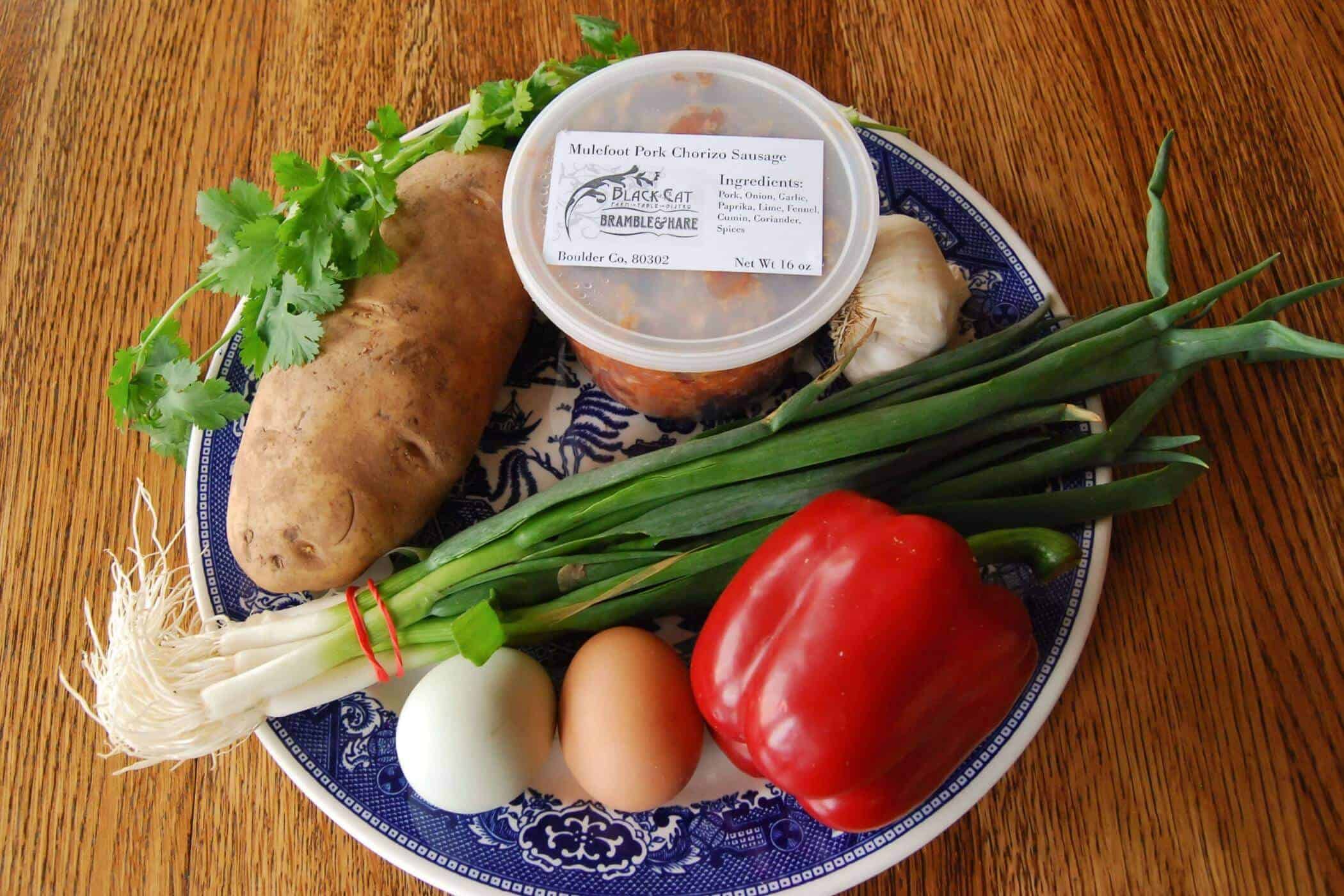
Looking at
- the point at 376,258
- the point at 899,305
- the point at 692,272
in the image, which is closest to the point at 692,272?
the point at 692,272

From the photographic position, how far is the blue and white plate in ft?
3.18

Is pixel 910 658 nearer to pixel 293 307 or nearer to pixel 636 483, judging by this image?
pixel 636 483

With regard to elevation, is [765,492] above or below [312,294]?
below

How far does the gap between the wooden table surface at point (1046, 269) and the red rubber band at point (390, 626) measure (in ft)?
0.77

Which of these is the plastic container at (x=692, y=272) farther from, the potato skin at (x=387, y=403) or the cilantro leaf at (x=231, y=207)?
the cilantro leaf at (x=231, y=207)

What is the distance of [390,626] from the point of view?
1.01 m

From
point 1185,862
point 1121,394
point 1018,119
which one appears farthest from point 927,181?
point 1185,862

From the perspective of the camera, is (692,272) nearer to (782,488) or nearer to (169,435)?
(782,488)

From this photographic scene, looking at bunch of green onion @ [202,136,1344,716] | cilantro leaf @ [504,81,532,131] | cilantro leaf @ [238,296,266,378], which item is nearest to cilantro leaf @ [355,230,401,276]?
cilantro leaf @ [238,296,266,378]

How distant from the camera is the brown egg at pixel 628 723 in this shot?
0.90 meters

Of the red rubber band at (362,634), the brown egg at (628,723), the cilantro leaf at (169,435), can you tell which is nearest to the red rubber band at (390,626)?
the red rubber band at (362,634)

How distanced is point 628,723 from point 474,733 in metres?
0.16

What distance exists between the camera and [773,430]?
955 millimetres

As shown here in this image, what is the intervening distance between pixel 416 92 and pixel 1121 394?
1109mm
